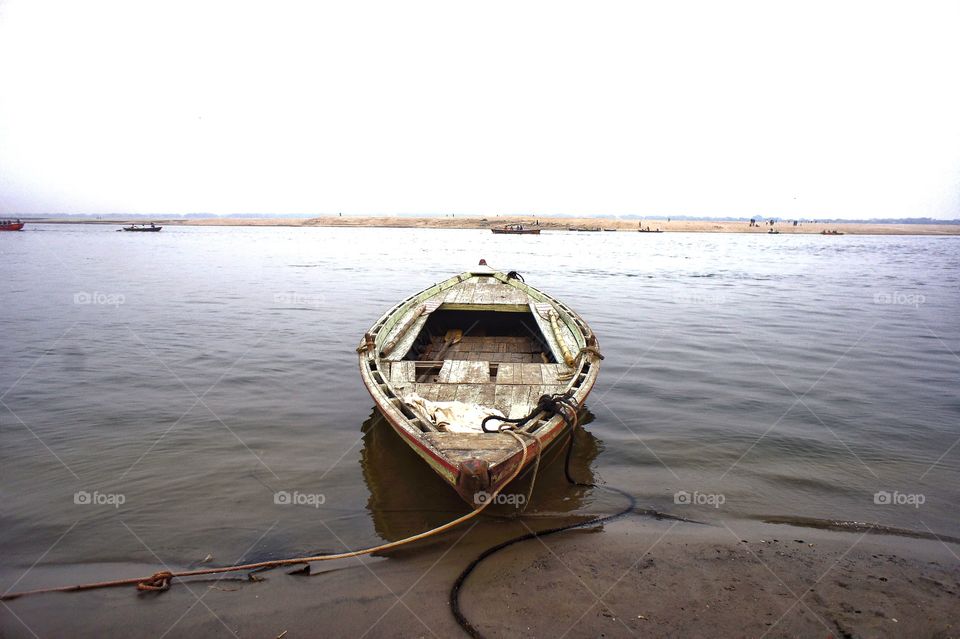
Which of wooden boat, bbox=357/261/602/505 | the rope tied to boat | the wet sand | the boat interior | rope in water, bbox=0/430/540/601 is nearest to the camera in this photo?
the wet sand

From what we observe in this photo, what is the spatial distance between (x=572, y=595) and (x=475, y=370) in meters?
3.79

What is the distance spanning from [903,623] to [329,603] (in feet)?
13.9

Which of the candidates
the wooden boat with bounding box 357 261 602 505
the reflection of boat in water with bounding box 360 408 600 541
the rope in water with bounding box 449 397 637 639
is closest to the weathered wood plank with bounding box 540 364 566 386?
the wooden boat with bounding box 357 261 602 505

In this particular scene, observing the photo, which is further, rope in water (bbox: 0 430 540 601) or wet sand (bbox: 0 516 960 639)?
rope in water (bbox: 0 430 540 601)

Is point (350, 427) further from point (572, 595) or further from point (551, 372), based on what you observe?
point (572, 595)

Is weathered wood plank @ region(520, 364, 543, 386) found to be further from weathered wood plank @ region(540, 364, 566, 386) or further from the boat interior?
the boat interior

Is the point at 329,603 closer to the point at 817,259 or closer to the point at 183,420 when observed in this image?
the point at 183,420

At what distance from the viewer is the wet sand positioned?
3.71 m

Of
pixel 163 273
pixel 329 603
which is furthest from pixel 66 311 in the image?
pixel 329 603

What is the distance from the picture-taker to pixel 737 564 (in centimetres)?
448

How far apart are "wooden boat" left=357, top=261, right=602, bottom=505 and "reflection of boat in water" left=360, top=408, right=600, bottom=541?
0.69 m

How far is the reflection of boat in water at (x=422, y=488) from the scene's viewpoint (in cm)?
518

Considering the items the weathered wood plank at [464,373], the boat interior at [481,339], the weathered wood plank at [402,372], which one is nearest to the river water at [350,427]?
the weathered wood plank at [402,372]

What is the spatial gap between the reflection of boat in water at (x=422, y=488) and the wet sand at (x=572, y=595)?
44 centimetres
